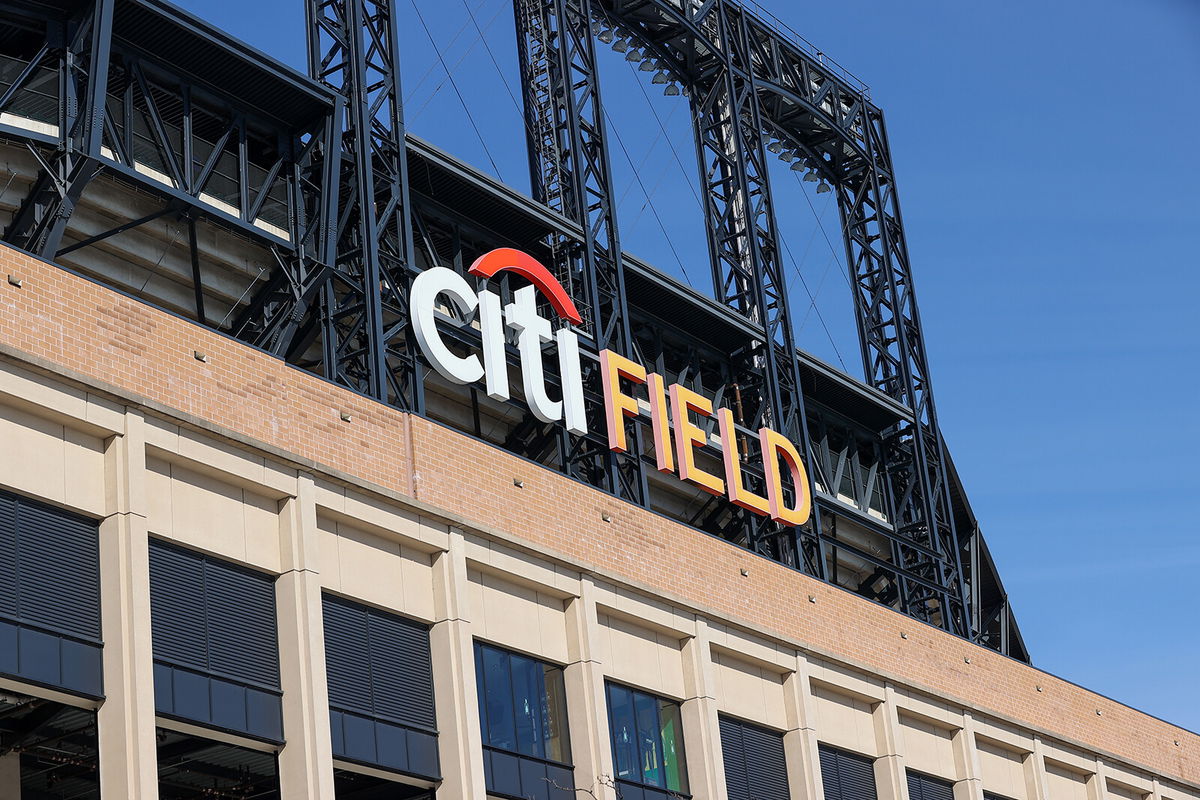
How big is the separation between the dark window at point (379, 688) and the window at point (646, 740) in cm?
527

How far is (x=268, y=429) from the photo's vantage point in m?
34.8

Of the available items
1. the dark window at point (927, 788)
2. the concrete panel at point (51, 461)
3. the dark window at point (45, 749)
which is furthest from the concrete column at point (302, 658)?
the dark window at point (927, 788)

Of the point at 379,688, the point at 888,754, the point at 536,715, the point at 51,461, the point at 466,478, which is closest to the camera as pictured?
the point at 51,461

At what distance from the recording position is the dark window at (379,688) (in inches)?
1337

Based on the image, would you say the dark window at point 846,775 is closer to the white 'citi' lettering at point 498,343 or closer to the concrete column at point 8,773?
the white 'citi' lettering at point 498,343

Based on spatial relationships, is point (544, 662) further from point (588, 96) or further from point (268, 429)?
point (588, 96)

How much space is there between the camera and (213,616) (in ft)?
106

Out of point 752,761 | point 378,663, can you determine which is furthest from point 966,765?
point 378,663

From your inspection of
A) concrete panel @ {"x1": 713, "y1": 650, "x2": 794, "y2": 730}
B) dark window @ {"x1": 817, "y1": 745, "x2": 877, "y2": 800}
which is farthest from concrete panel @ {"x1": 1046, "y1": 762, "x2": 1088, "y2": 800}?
concrete panel @ {"x1": 713, "y1": 650, "x2": 794, "y2": 730}

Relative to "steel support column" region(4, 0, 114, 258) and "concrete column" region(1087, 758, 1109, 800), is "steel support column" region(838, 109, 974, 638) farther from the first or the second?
"steel support column" region(4, 0, 114, 258)

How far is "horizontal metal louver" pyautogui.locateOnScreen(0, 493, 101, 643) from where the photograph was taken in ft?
96.5

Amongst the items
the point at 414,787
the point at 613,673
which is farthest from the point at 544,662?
the point at 414,787

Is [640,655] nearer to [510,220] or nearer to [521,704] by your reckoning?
[521,704]

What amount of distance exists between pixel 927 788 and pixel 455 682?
58.9 feet
